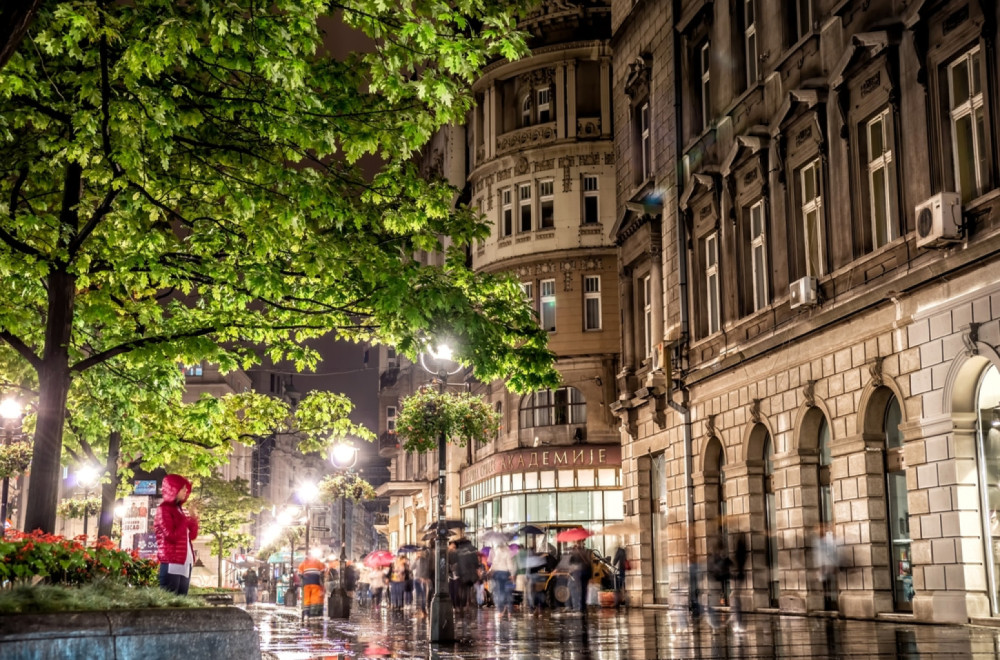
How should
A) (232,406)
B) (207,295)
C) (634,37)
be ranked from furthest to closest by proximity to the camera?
1. (634,37)
2. (232,406)
3. (207,295)

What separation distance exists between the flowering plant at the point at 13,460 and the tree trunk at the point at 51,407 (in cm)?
2499

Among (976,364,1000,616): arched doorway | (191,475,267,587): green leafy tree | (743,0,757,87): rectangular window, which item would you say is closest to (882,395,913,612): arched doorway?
(976,364,1000,616): arched doorway

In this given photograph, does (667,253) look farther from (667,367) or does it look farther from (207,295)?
(207,295)

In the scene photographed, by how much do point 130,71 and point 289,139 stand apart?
6.85 feet

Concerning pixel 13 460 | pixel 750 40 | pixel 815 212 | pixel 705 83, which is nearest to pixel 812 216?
pixel 815 212

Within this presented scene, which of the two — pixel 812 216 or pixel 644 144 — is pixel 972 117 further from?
pixel 644 144

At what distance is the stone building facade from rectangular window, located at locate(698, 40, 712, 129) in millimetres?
89

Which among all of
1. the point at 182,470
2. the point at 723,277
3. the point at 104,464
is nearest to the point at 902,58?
the point at 723,277

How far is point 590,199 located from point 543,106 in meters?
4.24

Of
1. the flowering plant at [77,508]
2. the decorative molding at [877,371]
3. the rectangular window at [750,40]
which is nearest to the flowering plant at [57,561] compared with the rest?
the decorative molding at [877,371]

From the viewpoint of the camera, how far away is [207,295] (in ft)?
55.5

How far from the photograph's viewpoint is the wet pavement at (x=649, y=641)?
13.5 meters

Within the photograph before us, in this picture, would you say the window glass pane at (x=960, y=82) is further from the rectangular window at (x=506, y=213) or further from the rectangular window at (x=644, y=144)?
the rectangular window at (x=506, y=213)

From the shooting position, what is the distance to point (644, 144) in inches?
1319
